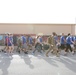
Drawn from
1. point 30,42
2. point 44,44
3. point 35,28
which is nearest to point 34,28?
point 35,28

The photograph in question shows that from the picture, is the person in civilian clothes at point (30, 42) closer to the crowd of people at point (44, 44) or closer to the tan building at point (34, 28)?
the crowd of people at point (44, 44)

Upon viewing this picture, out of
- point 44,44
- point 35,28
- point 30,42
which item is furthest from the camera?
point 35,28

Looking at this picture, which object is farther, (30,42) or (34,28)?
(34,28)

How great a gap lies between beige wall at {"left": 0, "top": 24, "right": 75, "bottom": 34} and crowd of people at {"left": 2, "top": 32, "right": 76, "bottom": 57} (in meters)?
2.34

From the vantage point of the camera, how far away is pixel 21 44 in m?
17.0

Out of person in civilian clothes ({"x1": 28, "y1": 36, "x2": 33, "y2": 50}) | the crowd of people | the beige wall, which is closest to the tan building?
the beige wall

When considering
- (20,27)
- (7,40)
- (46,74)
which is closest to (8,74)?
(46,74)

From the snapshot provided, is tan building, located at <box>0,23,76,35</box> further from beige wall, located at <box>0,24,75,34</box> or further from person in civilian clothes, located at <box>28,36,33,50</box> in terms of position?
person in civilian clothes, located at <box>28,36,33,50</box>

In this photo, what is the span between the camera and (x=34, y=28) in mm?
21703

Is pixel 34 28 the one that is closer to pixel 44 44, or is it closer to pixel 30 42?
pixel 44 44

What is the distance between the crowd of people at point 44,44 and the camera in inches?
559

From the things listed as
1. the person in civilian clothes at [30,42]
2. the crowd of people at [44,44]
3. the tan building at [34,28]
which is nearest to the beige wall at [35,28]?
the tan building at [34,28]

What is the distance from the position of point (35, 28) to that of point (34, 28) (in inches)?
3.9

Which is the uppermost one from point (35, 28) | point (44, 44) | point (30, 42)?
point (35, 28)
